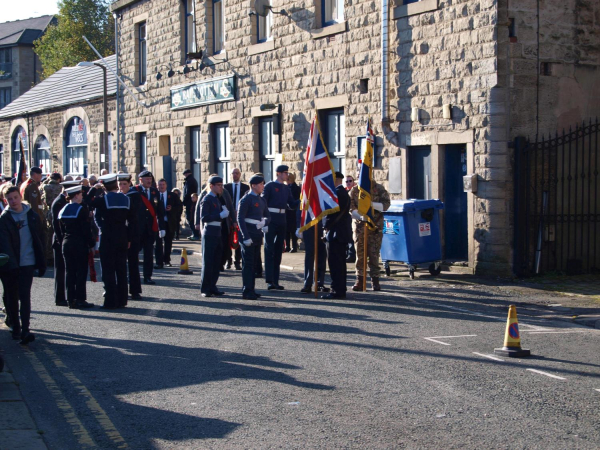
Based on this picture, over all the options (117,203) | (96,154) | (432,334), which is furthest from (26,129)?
(432,334)

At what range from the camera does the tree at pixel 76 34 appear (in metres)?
66.5

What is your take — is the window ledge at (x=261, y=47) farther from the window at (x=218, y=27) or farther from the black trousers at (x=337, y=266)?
the black trousers at (x=337, y=266)

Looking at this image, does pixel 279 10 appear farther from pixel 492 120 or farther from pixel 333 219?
pixel 333 219

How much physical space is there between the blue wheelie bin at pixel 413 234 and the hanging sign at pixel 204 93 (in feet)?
31.1

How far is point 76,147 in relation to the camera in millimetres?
34875

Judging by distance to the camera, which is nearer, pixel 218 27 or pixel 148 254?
pixel 148 254

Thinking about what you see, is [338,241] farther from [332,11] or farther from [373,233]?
[332,11]

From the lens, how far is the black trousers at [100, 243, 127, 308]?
38.6 feet

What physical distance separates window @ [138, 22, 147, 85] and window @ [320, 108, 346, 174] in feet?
38.2

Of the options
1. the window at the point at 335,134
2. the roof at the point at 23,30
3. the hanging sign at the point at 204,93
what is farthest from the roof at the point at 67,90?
the roof at the point at 23,30

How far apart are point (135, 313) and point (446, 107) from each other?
7.35 m

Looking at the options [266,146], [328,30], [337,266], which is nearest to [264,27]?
[266,146]

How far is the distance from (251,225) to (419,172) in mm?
5053

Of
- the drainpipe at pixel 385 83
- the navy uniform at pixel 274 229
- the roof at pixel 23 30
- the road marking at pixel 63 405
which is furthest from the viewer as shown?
the roof at pixel 23 30
